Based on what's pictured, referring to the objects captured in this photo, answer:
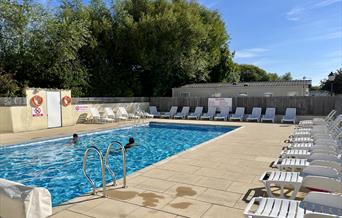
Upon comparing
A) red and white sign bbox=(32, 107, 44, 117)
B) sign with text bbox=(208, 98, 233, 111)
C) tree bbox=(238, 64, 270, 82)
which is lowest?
red and white sign bbox=(32, 107, 44, 117)

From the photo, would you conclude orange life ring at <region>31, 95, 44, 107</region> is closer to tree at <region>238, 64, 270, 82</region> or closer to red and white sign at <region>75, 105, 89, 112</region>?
red and white sign at <region>75, 105, 89, 112</region>

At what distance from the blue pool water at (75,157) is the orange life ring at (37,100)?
3.01 m

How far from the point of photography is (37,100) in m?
12.9

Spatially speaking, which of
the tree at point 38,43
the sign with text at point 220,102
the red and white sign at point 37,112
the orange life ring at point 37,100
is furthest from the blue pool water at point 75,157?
the tree at point 38,43

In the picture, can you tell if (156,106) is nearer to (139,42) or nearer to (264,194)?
(139,42)

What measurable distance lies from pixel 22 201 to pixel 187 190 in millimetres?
2571

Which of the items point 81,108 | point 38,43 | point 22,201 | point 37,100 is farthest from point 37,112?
point 22,201

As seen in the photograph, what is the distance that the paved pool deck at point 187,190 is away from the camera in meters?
3.72

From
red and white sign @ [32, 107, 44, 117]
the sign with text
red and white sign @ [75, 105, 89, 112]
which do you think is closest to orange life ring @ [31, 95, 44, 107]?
red and white sign @ [32, 107, 44, 117]

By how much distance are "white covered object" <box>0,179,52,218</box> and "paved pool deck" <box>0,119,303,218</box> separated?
33.5 inches

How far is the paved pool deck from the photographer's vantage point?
3.72 meters

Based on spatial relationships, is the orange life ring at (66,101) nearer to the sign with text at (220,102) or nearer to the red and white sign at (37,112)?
the red and white sign at (37,112)

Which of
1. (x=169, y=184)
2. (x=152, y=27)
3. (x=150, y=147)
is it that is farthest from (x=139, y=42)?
(x=169, y=184)

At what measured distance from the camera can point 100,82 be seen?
76.3 feet
